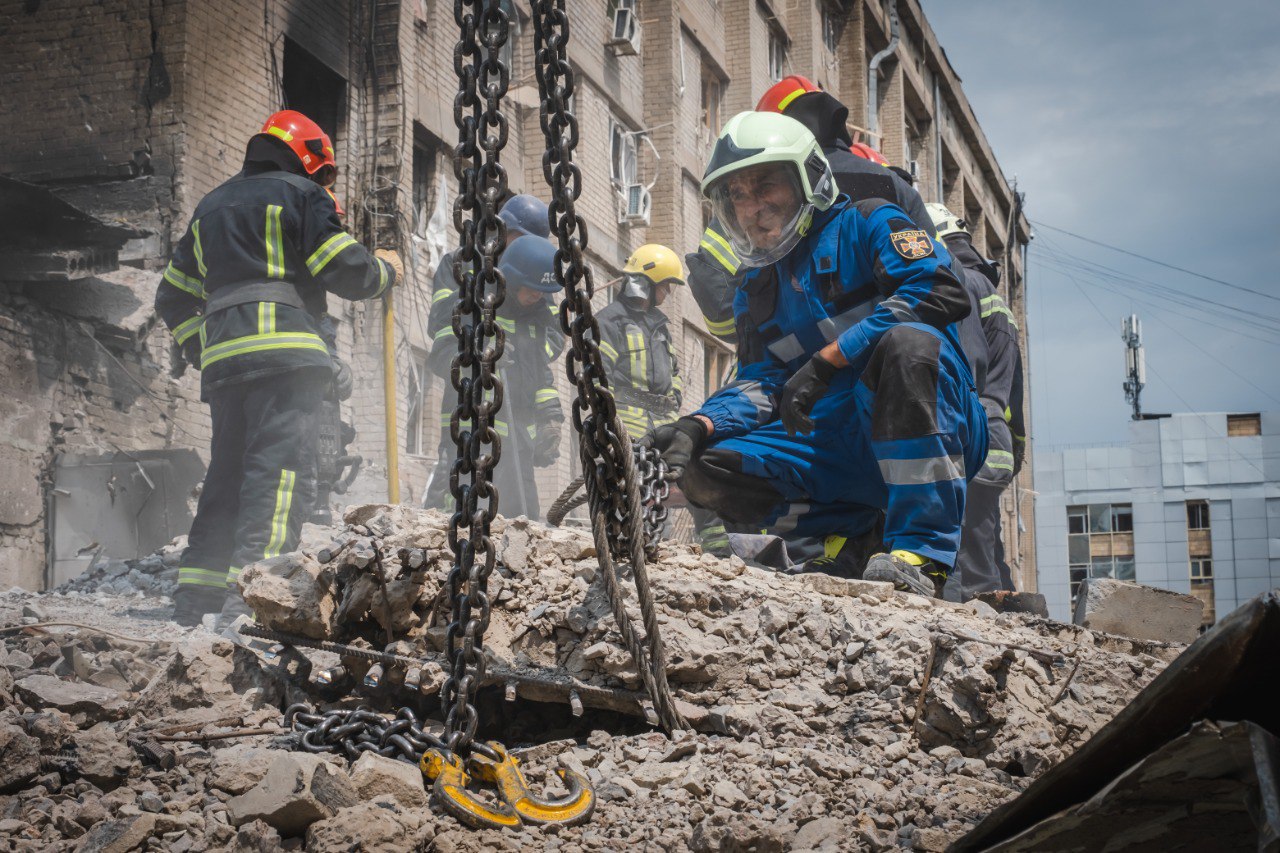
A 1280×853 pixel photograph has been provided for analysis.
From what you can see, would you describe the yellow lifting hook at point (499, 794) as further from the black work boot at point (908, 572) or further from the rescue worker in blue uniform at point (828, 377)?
the rescue worker in blue uniform at point (828, 377)

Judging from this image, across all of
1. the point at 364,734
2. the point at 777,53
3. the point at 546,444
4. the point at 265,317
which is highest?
the point at 777,53

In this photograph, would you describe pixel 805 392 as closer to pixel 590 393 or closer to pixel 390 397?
pixel 590 393

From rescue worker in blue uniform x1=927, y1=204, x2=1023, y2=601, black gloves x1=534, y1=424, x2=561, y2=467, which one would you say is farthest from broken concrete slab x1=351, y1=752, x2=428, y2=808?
black gloves x1=534, y1=424, x2=561, y2=467

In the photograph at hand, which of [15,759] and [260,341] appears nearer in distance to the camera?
[15,759]

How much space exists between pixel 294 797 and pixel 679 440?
8.82 ft

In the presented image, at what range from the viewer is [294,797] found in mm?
2457

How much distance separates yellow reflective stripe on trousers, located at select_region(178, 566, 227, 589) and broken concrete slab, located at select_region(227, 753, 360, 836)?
3.07 m

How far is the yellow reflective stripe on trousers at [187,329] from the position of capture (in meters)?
5.98

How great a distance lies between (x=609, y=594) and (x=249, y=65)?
597 cm

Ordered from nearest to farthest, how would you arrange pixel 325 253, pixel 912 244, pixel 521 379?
pixel 912 244, pixel 325 253, pixel 521 379

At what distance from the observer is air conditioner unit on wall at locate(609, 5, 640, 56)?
1412 cm

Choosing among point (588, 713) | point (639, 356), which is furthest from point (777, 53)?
point (588, 713)

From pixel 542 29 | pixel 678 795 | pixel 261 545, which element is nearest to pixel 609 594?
pixel 678 795

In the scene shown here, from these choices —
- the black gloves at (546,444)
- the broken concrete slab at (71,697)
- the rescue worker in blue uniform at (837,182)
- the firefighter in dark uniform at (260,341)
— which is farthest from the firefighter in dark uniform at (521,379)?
the broken concrete slab at (71,697)
